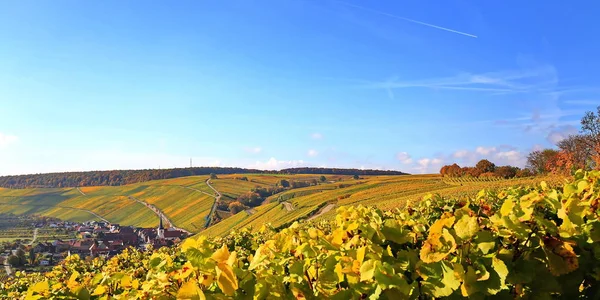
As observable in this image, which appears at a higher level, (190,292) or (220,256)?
(220,256)

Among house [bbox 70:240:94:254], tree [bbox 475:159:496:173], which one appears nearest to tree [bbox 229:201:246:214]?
house [bbox 70:240:94:254]

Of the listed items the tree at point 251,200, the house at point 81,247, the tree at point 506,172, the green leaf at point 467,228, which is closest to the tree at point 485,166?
the tree at point 506,172

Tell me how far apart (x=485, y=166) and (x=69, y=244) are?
92263mm

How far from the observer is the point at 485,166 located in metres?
86.2

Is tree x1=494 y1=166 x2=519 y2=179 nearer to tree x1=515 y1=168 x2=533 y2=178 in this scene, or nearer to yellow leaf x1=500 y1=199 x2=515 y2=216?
tree x1=515 y1=168 x2=533 y2=178

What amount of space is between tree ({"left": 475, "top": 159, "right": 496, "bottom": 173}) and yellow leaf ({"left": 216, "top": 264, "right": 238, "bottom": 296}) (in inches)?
3546

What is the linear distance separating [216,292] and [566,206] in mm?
2467

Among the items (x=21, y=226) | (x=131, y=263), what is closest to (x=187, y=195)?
(x=21, y=226)

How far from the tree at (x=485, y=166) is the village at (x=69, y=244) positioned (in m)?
61.8

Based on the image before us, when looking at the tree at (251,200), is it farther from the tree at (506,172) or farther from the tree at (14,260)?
the tree at (506,172)

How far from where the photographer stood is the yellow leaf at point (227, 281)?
6.82ft

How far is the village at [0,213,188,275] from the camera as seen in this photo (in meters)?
68.3

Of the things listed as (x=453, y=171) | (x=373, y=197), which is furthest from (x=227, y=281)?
(x=453, y=171)

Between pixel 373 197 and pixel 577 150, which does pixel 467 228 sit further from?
pixel 577 150
